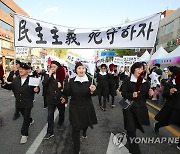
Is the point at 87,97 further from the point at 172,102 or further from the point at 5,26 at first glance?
the point at 5,26

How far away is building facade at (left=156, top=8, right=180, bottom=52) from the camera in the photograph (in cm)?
2870

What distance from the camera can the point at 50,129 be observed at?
4.68m

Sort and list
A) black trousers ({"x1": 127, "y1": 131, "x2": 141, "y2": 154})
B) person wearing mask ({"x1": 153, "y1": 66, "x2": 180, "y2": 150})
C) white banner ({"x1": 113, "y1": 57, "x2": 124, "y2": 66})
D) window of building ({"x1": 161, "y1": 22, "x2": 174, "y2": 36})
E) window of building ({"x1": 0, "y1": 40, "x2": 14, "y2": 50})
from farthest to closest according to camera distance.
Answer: window of building ({"x1": 0, "y1": 40, "x2": 14, "y2": 50}) → window of building ({"x1": 161, "y1": 22, "x2": 174, "y2": 36}) → white banner ({"x1": 113, "y1": 57, "x2": 124, "y2": 66}) → person wearing mask ({"x1": 153, "y1": 66, "x2": 180, "y2": 150}) → black trousers ({"x1": 127, "y1": 131, "x2": 141, "y2": 154})

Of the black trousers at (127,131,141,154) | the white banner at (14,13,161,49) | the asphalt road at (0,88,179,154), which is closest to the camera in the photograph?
the black trousers at (127,131,141,154)

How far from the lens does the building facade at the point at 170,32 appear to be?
28.7 metres

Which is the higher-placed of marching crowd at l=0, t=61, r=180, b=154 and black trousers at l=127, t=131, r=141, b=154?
marching crowd at l=0, t=61, r=180, b=154

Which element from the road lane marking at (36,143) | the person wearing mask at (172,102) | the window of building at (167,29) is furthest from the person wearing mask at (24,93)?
the window of building at (167,29)

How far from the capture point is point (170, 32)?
103 ft

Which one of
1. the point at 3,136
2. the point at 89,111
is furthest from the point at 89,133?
the point at 3,136

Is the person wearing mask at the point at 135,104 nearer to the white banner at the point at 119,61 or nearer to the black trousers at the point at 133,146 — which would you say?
the black trousers at the point at 133,146

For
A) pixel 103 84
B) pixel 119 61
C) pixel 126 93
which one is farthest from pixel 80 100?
pixel 119 61

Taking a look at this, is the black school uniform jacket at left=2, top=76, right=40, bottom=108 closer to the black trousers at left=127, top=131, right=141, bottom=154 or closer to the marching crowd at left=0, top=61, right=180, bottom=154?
the marching crowd at left=0, top=61, right=180, bottom=154

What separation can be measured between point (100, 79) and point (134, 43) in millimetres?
2433

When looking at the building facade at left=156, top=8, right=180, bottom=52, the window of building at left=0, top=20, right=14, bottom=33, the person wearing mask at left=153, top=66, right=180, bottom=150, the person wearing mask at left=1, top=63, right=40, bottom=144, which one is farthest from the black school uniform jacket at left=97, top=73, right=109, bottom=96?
the window of building at left=0, top=20, right=14, bottom=33
